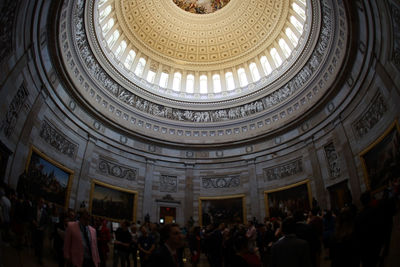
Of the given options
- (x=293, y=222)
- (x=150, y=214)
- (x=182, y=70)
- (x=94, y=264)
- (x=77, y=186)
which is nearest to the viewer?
(x=293, y=222)

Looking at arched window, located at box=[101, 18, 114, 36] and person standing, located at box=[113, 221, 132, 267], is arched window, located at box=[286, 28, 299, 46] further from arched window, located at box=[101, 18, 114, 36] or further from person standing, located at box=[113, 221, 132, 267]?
person standing, located at box=[113, 221, 132, 267]

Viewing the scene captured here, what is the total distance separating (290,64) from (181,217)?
668 inches

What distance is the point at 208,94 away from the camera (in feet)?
94.7

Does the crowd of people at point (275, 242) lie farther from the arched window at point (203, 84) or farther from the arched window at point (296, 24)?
the arched window at point (203, 84)

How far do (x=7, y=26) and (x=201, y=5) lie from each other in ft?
85.3

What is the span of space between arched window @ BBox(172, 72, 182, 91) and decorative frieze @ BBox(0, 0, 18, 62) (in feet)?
63.6

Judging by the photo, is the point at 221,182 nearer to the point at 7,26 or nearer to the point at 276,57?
the point at 276,57

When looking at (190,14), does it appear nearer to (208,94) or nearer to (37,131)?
(208,94)

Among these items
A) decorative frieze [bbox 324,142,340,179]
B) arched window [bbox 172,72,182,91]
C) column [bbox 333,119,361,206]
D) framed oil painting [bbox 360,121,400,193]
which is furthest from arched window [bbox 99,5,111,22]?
framed oil painting [bbox 360,121,400,193]

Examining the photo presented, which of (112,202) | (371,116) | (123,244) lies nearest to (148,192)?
(112,202)

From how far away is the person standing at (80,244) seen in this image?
4992mm

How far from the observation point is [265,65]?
1141 inches

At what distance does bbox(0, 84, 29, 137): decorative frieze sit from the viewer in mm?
11938

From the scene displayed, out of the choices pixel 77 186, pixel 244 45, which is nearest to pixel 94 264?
pixel 77 186
